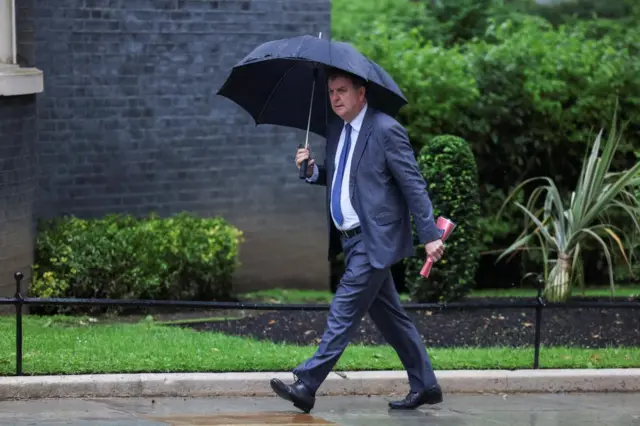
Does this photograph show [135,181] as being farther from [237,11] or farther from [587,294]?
[587,294]

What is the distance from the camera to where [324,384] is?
8.18 m

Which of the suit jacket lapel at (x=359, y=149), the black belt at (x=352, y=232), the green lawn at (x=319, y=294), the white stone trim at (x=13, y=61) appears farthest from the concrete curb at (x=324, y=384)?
the green lawn at (x=319, y=294)

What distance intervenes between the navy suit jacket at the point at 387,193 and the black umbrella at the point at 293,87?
0.23 meters

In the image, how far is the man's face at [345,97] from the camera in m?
7.45

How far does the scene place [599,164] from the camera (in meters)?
11.0

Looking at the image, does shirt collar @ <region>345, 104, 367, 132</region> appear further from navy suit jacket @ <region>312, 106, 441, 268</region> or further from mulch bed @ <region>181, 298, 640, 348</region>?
mulch bed @ <region>181, 298, 640, 348</region>

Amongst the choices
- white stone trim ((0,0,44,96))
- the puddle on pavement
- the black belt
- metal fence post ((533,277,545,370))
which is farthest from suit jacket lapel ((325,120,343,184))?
white stone trim ((0,0,44,96))

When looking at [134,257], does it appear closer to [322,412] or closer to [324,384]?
[324,384]

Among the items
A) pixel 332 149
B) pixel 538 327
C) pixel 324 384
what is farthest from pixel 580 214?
pixel 332 149

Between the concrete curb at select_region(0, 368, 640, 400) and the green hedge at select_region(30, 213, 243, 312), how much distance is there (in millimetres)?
2974

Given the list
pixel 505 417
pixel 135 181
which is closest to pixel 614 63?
pixel 135 181

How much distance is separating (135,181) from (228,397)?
410cm

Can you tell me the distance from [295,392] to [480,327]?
3429 mm

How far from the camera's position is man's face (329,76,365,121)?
7449 millimetres
